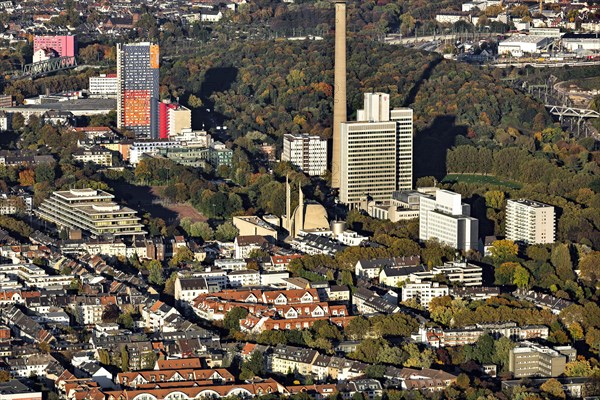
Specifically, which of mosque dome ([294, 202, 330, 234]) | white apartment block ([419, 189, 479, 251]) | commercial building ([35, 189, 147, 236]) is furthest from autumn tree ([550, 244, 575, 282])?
commercial building ([35, 189, 147, 236])

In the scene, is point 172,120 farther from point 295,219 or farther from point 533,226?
point 533,226

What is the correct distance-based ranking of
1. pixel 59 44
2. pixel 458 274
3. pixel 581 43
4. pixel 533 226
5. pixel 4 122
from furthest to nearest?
1. pixel 581 43
2. pixel 59 44
3. pixel 4 122
4. pixel 533 226
5. pixel 458 274

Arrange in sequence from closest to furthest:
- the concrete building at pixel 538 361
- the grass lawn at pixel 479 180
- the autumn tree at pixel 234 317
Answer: the concrete building at pixel 538 361
the autumn tree at pixel 234 317
the grass lawn at pixel 479 180

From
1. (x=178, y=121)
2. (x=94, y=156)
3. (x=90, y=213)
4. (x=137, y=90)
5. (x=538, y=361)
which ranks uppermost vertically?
(x=137, y=90)

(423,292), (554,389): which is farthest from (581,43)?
(554,389)

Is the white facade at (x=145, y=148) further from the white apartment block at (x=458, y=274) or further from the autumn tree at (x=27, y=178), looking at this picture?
the white apartment block at (x=458, y=274)

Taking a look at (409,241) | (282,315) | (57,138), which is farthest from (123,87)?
(282,315)

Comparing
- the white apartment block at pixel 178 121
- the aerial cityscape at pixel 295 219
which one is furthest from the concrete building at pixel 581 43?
the white apartment block at pixel 178 121

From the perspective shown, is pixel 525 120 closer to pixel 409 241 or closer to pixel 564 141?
pixel 564 141

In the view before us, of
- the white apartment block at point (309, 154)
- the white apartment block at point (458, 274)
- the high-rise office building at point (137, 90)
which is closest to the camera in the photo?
the white apartment block at point (458, 274)
